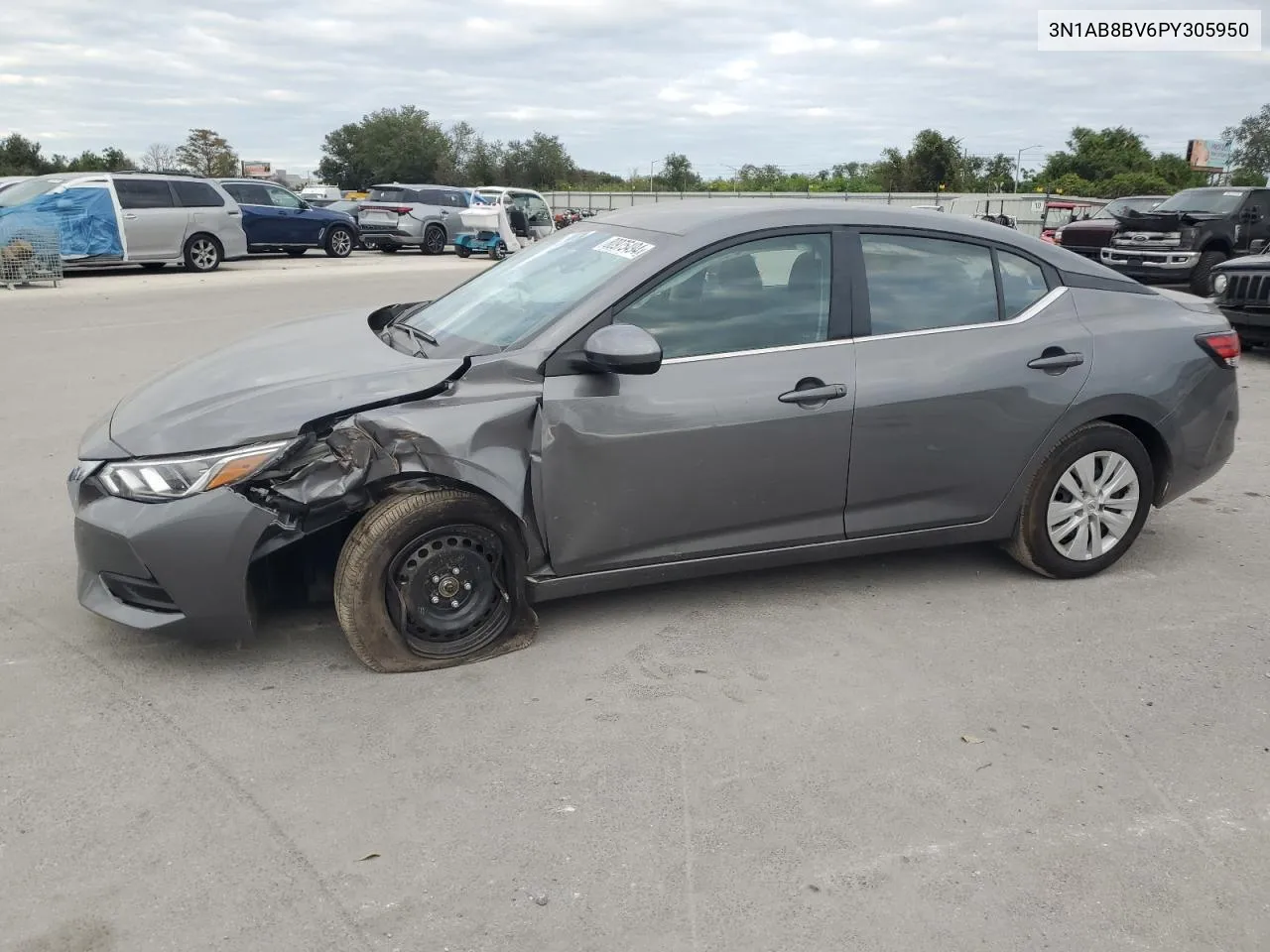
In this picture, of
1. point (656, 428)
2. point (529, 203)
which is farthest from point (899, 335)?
point (529, 203)

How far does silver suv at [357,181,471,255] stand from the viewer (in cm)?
2748

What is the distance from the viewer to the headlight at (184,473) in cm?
360

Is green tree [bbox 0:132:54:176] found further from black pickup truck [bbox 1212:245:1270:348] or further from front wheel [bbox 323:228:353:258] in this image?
black pickup truck [bbox 1212:245:1270:348]

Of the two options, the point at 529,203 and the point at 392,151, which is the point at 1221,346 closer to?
the point at 529,203

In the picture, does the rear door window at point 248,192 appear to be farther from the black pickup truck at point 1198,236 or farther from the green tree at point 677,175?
the green tree at point 677,175

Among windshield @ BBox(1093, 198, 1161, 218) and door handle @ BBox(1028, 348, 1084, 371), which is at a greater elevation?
door handle @ BBox(1028, 348, 1084, 371)

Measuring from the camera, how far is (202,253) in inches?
773

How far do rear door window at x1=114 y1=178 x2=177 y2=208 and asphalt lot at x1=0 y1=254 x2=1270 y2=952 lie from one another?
1524 cm

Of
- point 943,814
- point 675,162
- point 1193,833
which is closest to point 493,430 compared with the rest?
point 943,814

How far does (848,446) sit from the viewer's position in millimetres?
4234

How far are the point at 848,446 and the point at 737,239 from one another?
920 millimetres

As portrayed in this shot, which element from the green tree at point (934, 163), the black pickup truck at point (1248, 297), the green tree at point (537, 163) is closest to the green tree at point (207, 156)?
the green tree at point (537, 163)

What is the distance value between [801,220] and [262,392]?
2.20 meters

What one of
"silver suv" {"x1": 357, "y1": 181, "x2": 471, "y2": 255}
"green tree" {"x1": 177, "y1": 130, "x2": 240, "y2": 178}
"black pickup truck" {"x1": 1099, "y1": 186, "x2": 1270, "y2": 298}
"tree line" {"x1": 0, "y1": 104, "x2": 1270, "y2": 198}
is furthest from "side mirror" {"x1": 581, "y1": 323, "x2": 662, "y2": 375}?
"green tree" {"x1": 177, "y1": 130, "x2": 240, "y2": 178}
